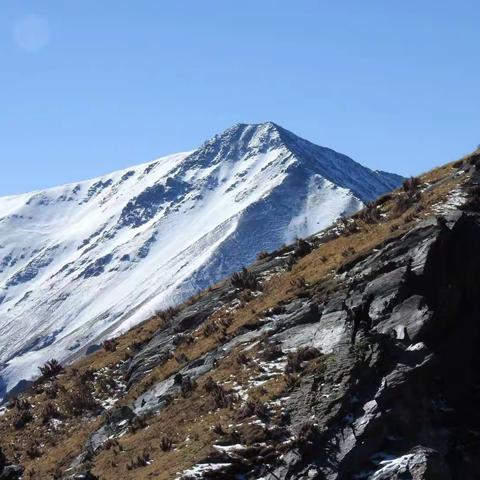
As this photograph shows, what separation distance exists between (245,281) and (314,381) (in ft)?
41.2

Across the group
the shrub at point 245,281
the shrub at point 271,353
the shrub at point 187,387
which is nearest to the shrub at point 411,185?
the shrub at point 245,281

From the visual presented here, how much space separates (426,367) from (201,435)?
6380 millimetres

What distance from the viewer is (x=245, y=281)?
34.7 m

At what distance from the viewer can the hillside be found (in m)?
20.5

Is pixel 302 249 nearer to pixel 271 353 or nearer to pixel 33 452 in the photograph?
pixel 271 353

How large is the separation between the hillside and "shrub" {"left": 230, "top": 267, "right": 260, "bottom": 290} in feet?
0.43

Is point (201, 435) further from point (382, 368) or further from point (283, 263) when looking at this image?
point (283, 263)

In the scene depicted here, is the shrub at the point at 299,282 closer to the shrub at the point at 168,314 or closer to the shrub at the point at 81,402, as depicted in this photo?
the shrub at the point at 168,314

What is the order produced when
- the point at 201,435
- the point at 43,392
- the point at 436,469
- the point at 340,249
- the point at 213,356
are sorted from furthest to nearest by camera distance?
the point at 43,392, the point at 340,249, the point at 213,356, the point at 201,435, the point at 436,469

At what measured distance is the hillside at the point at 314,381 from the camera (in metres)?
20.5

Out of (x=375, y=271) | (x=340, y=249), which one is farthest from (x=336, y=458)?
(x=340, y=249)

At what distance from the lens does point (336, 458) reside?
65.3ft

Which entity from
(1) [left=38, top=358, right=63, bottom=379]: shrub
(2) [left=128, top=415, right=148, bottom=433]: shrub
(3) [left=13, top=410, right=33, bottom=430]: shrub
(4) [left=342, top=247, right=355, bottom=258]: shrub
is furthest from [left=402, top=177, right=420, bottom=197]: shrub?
(3) [left=13, top=410, right=33, bottom=430]: shrub

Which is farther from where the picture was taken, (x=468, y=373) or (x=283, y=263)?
(x=283, y=263)
